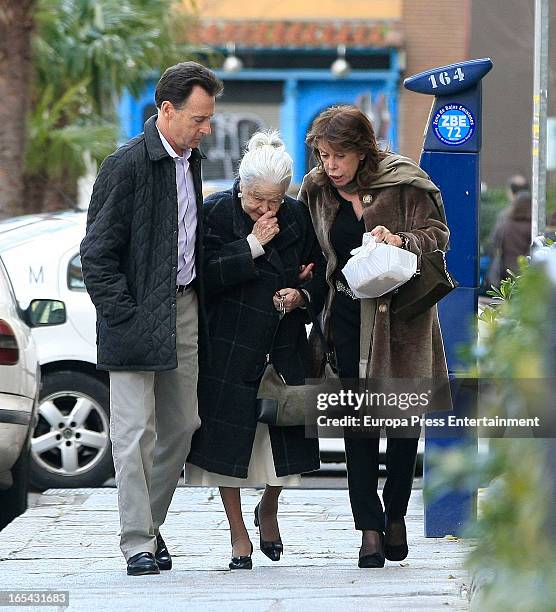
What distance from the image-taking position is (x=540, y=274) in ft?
8.05

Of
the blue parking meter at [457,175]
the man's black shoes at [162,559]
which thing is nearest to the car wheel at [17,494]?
the man's black shoes at [162,559]

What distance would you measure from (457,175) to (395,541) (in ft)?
5.04

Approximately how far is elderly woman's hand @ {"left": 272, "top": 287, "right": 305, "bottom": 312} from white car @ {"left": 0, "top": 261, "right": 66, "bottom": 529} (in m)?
1.95

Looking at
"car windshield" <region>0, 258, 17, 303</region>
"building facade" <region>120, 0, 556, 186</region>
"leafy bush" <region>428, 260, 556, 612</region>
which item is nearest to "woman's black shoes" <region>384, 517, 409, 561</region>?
"car windshield" <region>0, 258, 17, 303</region>

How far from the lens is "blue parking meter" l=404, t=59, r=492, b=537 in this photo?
602cm

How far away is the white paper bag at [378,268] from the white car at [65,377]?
11.6ft

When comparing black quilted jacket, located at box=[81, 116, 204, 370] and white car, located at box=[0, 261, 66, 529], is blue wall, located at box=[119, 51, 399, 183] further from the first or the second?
black quilted jacket, located at box=[81, 116, 204, 370]

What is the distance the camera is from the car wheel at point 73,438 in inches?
338

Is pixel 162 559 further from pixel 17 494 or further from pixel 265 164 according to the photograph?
pixel 17 494

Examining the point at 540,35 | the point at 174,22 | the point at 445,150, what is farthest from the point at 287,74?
Answer: the point at 445,150

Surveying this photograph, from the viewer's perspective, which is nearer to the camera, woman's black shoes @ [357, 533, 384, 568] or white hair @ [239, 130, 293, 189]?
white hair @ [239, 130, 293, 189]

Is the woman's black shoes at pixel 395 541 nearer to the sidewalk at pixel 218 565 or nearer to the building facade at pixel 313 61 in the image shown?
the sidewalk at pixel 218 565

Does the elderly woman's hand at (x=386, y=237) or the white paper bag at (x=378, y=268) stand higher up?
the elderly woman's hand at (x=386, y=237)

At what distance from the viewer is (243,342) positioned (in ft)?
18.3
